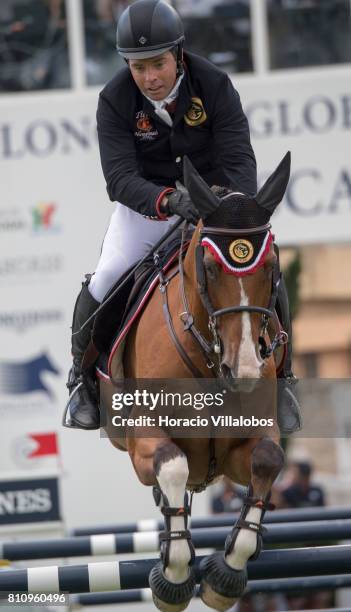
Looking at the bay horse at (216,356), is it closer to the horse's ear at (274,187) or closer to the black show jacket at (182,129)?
the horse's ear at (274,187)

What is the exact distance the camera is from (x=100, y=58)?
13062 mm

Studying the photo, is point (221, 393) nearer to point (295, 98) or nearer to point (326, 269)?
point (295, 98)

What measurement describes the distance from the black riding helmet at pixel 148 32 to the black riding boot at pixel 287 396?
1.19 m

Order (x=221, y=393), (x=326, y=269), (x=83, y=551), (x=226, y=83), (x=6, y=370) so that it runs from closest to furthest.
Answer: (x=221, y=393) < (x=226, y=83) < (x=83, y=551) < (x=6, y=370) < (x=326, y=269)

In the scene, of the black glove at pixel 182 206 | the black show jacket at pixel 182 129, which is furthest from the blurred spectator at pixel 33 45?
the black glove at pixel 182 206

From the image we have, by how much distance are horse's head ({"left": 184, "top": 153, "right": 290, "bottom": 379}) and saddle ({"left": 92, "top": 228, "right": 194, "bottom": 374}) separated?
547 mm

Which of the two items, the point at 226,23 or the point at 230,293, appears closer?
the point at 230,293

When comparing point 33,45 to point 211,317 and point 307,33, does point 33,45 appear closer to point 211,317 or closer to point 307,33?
point 307,33

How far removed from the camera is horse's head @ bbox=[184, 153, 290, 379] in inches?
197

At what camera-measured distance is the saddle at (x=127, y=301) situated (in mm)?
5875

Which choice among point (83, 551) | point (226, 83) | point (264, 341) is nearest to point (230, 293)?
point (264, 341)

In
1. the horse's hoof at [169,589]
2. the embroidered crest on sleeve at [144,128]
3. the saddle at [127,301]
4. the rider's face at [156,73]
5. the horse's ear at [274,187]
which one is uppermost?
the rider's face at [156,73]

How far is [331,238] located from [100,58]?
290 cm

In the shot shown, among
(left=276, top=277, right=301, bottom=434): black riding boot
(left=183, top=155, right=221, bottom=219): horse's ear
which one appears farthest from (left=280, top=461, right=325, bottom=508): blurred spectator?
(left=183, top=155, right=221, bottom=219): horse's ear
